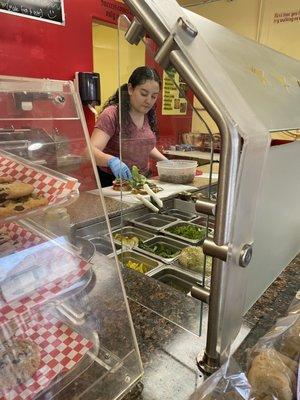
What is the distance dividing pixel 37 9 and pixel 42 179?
2576mm

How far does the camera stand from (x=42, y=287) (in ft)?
2.40

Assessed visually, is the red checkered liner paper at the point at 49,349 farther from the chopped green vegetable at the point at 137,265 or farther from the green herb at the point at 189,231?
the green herb at the point at 189,231

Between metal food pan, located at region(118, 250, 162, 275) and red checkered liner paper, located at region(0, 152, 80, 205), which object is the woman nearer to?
metal food pan, located at region(118, 250, 162, 275)

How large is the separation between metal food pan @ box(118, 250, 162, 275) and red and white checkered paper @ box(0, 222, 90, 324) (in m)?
0.40

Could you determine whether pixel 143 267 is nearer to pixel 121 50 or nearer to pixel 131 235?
pixel 131 235

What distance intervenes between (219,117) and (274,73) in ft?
1.53

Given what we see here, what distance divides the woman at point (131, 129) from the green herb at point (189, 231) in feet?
1.37

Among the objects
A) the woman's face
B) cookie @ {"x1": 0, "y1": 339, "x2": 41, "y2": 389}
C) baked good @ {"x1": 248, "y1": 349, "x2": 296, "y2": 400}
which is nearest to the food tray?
cookie @ {"x1": 0, "y1": 339, "x2": 41, "y2": 389}

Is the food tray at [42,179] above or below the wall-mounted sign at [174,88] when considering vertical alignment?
below

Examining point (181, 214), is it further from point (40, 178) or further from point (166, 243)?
point (40, 178)

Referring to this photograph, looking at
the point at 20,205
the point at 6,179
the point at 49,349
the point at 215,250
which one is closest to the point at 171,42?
the point at 215,250

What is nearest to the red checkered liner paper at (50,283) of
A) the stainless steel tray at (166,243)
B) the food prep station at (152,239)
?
the food prep station at (152,239)

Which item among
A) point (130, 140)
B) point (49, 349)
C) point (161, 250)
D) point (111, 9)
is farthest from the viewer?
point (111, 9)

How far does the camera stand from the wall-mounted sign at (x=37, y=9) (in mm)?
2460
